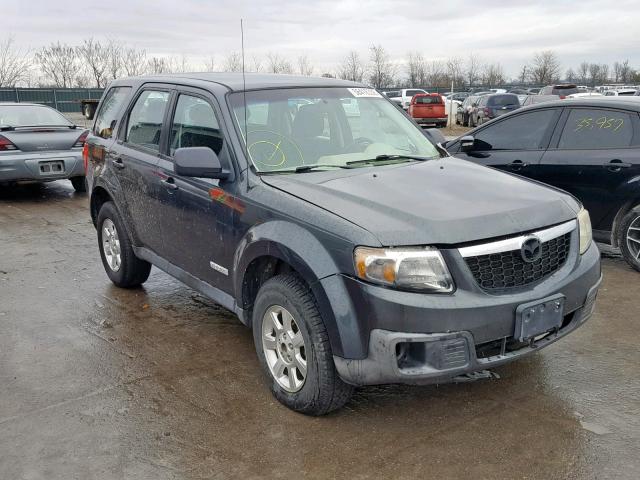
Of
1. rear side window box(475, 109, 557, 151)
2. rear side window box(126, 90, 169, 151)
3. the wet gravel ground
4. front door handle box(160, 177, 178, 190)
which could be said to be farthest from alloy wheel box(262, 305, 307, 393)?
rear side window box(475, 109, 557, 151)

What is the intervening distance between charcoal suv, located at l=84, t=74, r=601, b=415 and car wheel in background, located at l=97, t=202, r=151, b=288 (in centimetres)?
48

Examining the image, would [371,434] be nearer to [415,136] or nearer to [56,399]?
[56,399]

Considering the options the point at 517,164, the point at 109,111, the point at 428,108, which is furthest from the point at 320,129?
the point at 428,108

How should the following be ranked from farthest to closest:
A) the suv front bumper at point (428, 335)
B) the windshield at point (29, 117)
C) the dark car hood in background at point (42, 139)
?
the windshield at point (29, 117), the dark car hood in background at point (42, 139), the suv front bumper at point (428, 335)

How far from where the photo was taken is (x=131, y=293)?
18.7ft

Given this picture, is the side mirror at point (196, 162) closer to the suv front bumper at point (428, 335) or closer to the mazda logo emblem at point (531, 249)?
the suv front bumper at point (428, 335)

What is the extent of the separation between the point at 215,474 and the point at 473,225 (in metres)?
1.72

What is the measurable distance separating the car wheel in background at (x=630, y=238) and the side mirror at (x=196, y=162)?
159 inches

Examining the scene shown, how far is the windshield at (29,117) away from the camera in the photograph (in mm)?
10438

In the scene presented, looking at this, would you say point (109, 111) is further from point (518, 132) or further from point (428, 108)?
point (428, 108)

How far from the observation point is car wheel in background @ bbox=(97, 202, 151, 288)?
5422mm

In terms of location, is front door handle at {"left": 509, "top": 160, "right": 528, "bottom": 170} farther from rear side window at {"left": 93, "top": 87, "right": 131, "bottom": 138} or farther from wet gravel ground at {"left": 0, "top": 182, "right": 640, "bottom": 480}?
rear side window at {"left": 93, "top": 87, "right": 131, "bottom": 138}

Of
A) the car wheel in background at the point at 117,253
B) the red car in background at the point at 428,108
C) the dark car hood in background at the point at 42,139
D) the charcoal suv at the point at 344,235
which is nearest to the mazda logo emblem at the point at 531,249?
the charcoal suv at the point at 344,235

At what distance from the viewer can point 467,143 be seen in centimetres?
657
